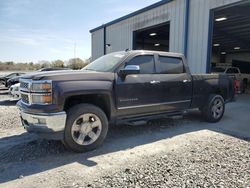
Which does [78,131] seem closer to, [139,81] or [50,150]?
[50,150]

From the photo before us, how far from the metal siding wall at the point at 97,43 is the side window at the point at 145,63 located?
14.5m

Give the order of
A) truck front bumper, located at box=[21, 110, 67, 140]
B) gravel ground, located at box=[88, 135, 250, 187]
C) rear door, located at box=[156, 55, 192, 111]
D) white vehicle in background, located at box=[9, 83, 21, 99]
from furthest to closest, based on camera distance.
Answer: white vehicle in background, located at box=[9, 83, 21, 99] → rear door, located at box=[156, 55, 192, 111] → truck front bumper, located at box=[21, 110, 67, 140] → gravel ground, located at box=[88, 135, 250, 187]

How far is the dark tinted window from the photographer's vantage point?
5543mm

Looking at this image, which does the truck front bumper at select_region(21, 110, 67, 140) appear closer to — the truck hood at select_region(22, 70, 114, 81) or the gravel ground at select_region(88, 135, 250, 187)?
the truck hood at select_region(22, 70, 114, 81)

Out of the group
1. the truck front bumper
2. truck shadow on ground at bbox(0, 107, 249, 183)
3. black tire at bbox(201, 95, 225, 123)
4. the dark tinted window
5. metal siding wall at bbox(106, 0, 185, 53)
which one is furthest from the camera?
metal siding wall at bbox(106, 0, 185, 53)

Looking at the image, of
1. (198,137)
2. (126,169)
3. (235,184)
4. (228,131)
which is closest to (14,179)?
(126,169)

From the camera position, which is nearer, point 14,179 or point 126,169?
point 14,179

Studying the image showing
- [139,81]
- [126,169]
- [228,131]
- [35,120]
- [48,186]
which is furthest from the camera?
[228,131]

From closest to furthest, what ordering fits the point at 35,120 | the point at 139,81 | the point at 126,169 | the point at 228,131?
the point at 126,169, the point at 35,120, the point at 139,81, the point at 228,131

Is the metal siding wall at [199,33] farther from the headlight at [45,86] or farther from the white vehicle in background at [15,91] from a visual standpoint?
the headlight at [45,86]

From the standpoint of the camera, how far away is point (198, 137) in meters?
5.21

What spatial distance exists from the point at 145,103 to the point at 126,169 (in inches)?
73.5

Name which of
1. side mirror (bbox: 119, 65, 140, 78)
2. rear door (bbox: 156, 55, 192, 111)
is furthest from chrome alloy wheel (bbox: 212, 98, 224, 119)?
side mirror (bbox: 119, 65, 140, 78)

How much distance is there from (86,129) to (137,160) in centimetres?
111
